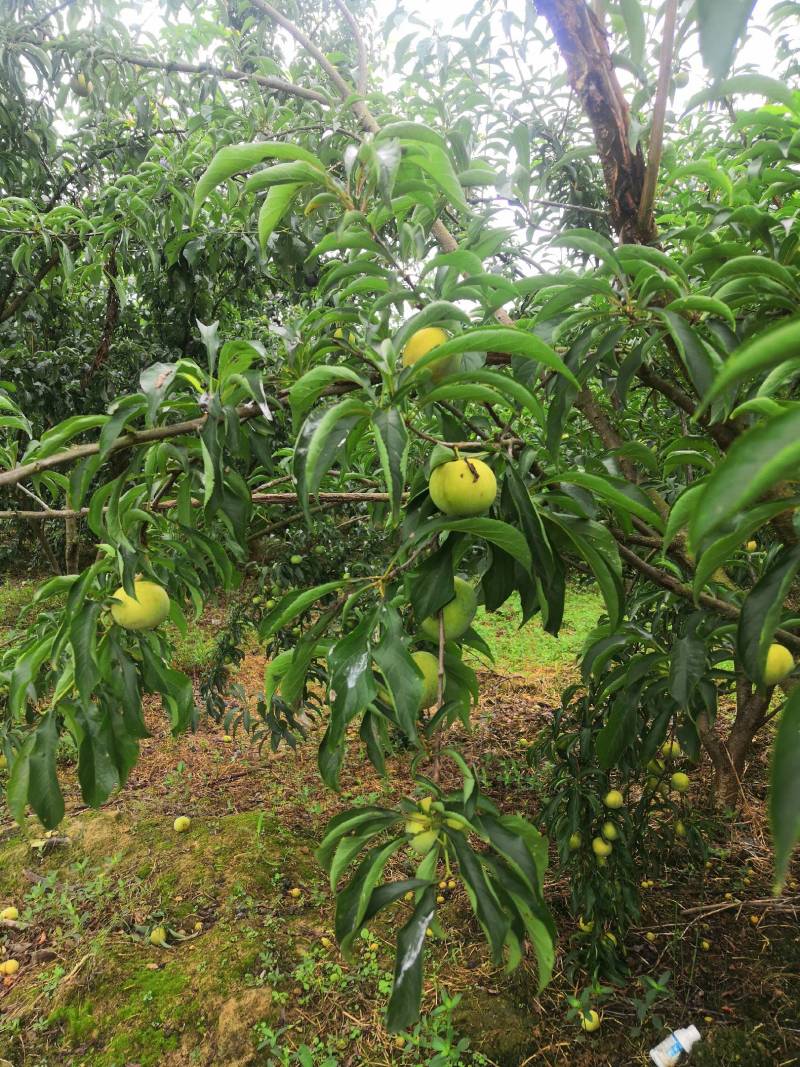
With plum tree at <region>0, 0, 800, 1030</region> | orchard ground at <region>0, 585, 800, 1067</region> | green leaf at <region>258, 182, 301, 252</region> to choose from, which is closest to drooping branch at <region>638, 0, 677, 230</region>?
plum tree at <region>0, 0, 800, 1030</region>

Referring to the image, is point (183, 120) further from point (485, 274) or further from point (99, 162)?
point (485, 274)

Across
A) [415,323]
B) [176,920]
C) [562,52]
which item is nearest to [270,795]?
[176,920]

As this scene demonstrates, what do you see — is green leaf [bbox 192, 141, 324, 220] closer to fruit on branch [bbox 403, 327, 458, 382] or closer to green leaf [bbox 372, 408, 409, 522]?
fruit on branch [bbox 403, 327, 458, 382]

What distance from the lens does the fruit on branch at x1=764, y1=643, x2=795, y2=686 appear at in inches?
44.7

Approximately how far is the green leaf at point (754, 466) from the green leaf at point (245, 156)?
65cm

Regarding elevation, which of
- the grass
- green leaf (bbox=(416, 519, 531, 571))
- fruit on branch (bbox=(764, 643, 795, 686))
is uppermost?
green leaf (bbox=(416, 519, 531, 571))

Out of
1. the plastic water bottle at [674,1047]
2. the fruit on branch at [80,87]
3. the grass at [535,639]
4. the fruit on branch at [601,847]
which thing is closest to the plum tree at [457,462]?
the fruit on branch at [601,847]

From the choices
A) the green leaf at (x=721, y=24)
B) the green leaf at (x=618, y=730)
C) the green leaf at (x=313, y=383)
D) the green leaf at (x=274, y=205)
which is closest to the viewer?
the green leaf at (x=721, y=24)

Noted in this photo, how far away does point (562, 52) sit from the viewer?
93 centimetres

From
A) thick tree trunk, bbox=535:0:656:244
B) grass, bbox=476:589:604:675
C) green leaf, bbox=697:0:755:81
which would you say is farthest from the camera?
grass, bbox=476:589:604:675

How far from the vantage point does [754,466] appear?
374 mm

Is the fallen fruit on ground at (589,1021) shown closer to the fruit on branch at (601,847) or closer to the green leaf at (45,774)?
the fruit on branch at (601,847)

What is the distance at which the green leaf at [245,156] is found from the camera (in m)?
0.76

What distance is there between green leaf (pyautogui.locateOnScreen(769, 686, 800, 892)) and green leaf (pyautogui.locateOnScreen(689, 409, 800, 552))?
5.6 inches
